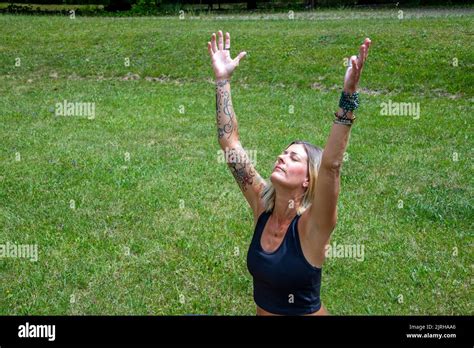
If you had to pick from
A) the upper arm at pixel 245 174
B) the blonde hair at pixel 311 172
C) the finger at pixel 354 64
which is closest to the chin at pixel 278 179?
the blonde hair at pixel 311 172

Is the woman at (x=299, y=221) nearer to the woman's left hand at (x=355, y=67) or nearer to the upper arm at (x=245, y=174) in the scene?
the woman's left hand at (x=355, y=67)

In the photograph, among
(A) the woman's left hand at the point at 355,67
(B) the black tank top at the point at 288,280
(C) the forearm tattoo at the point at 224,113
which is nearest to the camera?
(A) the woman's left hand at the point at 355,67

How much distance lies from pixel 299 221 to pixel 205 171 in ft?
21.7

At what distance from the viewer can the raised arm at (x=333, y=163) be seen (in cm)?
319

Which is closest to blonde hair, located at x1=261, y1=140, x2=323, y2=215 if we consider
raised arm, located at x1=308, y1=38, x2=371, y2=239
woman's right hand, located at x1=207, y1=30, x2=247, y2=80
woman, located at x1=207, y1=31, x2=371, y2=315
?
woman, located at x1=207, y1=31, x2=371, y2=315

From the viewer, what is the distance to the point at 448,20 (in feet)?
78.3

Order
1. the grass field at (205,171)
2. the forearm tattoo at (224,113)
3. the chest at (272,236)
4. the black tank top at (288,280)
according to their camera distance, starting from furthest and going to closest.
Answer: the grass field at (205,171) → the forearm tattoo at (224,113) → the chest at (272,236) → the black tank top at (288,280)

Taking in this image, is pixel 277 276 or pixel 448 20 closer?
pixel 277 276

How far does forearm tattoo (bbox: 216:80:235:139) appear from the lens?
4422 millimetres

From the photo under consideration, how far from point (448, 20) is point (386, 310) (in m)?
20.3

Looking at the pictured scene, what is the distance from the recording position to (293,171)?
12.6 feet

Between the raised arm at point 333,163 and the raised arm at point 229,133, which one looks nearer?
the raised arm at point 333,163

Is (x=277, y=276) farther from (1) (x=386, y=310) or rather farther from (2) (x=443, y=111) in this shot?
(2) (x=443, y=111)
